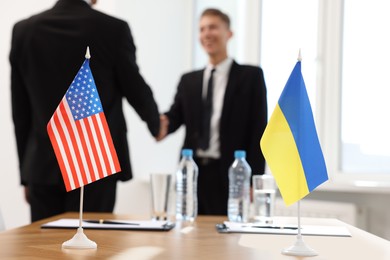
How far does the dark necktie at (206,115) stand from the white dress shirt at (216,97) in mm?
25

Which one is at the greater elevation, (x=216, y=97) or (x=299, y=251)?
(x=216, y=97)

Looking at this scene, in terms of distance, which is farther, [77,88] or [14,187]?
[14,187]

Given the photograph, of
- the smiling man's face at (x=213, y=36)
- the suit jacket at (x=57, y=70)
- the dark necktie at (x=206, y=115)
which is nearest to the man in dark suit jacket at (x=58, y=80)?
the suit jacket at (x=57, y=70)

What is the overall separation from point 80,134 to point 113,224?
0.47 m

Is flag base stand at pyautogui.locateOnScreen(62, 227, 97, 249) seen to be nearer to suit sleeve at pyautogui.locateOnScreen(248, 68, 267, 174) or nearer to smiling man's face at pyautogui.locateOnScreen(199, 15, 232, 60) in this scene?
suit sleeve at pyautogui.locateOnScreen(248, 68, 267, 174)

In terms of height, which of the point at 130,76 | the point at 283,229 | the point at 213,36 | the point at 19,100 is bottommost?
the point at 283,229

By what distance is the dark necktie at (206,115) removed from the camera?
365 cm

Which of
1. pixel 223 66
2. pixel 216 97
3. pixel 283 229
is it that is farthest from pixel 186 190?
pixel 223 66

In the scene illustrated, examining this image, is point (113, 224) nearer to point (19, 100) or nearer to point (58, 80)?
point (58, 80)

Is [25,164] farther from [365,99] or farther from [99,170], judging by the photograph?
[365,99]

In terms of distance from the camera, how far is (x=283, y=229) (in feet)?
6.79

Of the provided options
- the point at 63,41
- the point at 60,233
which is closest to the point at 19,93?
the point at 63,41

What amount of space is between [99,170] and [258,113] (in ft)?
6.77

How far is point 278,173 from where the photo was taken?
65.5 inches
